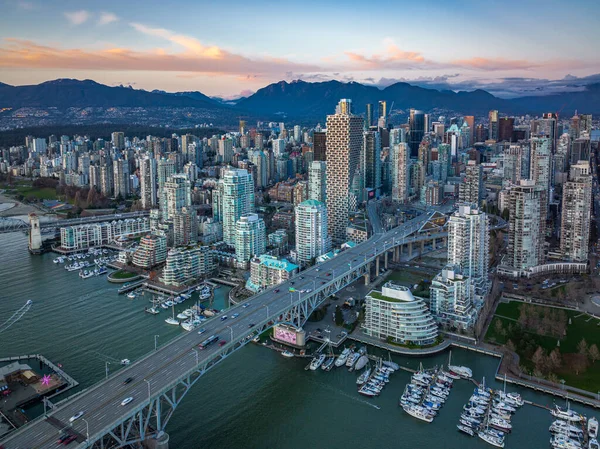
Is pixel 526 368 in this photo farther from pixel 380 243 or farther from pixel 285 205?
pixel 285 205

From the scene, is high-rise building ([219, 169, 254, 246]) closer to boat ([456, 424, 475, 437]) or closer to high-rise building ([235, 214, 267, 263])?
high-rise building ([235, 214, 267, 263])

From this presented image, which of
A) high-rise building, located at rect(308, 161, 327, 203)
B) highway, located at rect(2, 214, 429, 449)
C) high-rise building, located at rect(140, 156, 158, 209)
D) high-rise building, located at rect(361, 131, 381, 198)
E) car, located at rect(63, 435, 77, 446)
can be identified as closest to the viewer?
car, located at rect(63, 435, 77, 446)

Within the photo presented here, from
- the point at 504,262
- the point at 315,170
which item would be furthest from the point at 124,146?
the point at 504,262

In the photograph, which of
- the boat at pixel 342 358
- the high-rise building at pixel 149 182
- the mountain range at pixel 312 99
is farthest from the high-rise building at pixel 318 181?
the mountain range at pixel 312 99

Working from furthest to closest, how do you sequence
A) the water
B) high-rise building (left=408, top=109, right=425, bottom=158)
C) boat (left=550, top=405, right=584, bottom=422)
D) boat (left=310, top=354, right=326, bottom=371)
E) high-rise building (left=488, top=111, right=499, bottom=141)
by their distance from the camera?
high-rise building (left=488, top=111, right=499, bottom=141)
high-rise building (left=408, top=109, right=425, bottom=158)
boat (left=310, top=354, right=326, bottom=371)
boat (left=550, top=405, right=584, bottom=422)
the water

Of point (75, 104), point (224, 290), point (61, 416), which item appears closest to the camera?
point (61, 416)

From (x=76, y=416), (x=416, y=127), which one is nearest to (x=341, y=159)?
(x=76, y=416)

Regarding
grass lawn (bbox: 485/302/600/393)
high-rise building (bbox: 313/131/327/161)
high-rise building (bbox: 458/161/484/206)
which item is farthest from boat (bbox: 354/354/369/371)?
high-rise building (bbox: 313/131/327/161)
